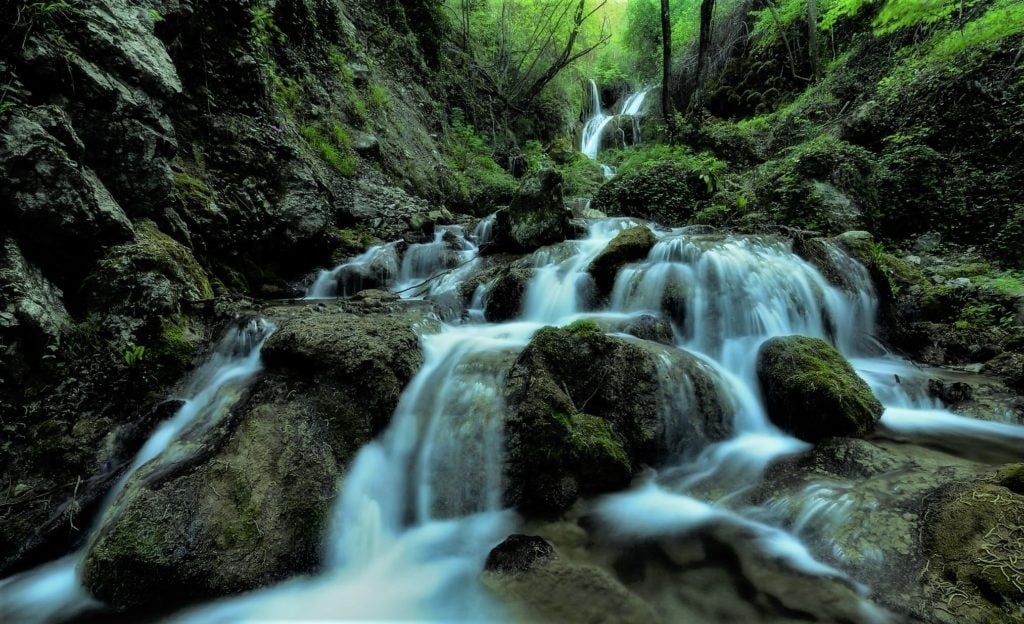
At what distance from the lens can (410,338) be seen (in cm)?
450

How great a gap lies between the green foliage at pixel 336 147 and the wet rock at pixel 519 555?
937cm

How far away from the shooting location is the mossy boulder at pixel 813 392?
152 inches

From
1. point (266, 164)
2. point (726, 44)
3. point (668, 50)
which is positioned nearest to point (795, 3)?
point (726, 44)

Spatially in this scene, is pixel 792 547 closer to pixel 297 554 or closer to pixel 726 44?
pixel 297 554

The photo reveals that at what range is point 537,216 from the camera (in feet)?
28.7

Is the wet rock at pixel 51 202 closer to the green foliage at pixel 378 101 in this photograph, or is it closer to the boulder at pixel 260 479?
the boulder at pixel 260 479

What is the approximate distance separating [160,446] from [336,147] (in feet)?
27.9

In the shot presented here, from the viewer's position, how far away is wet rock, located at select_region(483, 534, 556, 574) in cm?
274

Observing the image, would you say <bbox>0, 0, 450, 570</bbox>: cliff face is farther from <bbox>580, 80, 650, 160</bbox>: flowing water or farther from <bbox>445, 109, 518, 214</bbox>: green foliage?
<bbox>580, 80, 650, 160</bbox>: flowing water

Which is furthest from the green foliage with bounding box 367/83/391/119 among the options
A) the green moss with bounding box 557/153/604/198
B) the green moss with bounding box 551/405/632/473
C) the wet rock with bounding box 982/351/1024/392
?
the wet rock with bounding box 982/351/1024/392

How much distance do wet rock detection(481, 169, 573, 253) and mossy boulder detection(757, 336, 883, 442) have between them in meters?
4.91

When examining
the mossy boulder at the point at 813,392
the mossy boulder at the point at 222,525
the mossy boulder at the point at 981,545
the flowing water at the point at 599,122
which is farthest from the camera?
the flowing water at the point at 599,122

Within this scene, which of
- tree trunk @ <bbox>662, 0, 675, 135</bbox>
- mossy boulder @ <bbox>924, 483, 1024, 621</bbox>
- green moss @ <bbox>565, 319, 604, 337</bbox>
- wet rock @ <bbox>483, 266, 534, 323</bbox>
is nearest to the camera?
mossy boulder @ <bbox>924, 483, 1024, 621</bbox>

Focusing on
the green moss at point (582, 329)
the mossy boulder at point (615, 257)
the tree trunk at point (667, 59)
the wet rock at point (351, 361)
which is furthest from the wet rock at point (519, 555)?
the tree trunk at point (667, 59)
